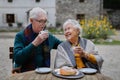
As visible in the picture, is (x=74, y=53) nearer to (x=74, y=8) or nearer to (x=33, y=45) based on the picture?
(x=33, y=45)

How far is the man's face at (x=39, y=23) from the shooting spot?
429 cm

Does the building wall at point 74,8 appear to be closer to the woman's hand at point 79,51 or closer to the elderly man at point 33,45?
the elderly man at point 33,45

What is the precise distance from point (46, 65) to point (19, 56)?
0.46 m

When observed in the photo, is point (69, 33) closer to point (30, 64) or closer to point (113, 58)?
point (30, 64)

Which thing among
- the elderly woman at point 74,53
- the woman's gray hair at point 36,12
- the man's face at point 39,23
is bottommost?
the elderly woman at point 74,53

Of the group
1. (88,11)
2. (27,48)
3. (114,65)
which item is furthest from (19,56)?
(88,11)

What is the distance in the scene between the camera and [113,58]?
13.1 metres

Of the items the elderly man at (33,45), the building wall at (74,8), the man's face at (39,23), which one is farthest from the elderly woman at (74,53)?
the building wall at (74,8)

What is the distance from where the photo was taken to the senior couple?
4312mm

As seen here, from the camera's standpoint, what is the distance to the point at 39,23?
4.32 meters

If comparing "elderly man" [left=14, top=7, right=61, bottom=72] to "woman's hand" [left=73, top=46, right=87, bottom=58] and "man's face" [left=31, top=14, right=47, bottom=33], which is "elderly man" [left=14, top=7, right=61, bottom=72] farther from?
"woman's hand" [left=73, top=46, right=87, bottom=58]

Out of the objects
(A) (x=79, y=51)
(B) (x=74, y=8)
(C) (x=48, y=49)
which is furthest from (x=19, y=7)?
(A) (x=79, y=51)

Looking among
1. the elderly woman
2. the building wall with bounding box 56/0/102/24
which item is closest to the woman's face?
the elderly woman

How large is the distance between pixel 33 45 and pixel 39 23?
33 centimetres
